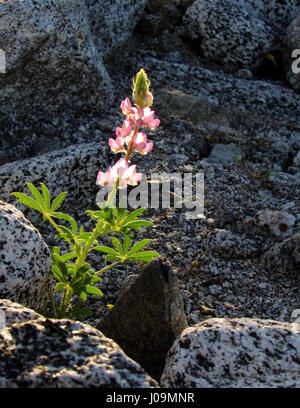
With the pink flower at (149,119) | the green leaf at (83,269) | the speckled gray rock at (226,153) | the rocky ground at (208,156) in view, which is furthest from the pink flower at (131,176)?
the speckled gray rock at (226,153)

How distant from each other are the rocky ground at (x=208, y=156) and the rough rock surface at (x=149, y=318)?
0.35 metres

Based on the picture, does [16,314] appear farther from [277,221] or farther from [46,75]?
[46,75]

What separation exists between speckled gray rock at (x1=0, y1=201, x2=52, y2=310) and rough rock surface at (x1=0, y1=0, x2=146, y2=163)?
157cm

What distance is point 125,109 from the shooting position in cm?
287

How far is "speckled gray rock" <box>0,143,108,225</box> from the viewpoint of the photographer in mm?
4125

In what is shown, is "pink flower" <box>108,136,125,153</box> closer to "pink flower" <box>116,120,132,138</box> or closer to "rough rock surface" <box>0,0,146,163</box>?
"pink flower" <box>116,120,132,138</box>

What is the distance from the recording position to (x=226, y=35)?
6246 millimetres

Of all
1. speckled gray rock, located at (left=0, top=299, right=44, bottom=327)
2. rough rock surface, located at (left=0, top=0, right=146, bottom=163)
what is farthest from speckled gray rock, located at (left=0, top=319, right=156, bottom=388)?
rough rock surface, located at (left=0, top=0, right=146, bottom=163)

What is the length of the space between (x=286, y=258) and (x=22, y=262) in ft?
5.75

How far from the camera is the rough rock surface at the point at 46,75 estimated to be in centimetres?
479

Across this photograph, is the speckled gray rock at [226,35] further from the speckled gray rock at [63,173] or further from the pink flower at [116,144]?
the pink flower at [116,144]

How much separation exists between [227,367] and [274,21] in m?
5.09

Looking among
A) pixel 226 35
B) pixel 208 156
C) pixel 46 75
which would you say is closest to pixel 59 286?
pixel 208 156
